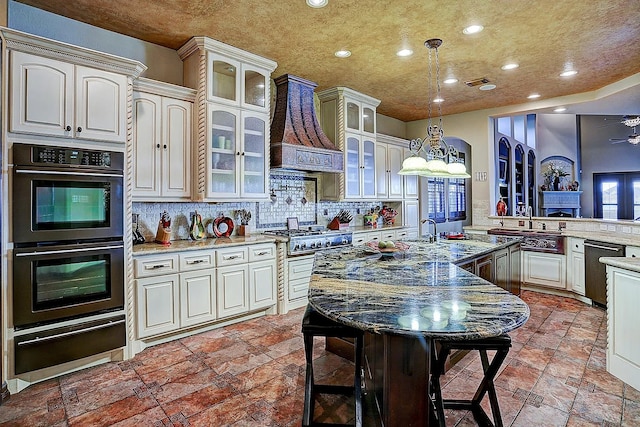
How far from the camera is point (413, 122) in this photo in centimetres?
681

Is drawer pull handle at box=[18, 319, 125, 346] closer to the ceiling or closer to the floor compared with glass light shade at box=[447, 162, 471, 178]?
closer to the floor

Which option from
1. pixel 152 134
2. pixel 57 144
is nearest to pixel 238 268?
pixel 152 134

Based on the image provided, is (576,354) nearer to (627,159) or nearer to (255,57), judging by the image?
(255,57)

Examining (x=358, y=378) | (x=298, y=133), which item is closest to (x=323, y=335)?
(x=358, y=378)

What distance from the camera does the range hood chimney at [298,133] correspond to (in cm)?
414

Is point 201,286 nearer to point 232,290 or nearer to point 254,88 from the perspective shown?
point 232,290

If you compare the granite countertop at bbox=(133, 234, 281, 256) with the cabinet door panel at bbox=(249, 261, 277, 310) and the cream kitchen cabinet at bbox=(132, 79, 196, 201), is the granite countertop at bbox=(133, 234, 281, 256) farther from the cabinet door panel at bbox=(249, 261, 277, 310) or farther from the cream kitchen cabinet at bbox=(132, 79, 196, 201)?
the cream kitchen cabinet at bbox=(132, 79, 196, 201)

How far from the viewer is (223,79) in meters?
3.66

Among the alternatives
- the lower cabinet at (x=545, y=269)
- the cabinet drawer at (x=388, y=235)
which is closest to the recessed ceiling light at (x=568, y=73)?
the lower cabinet at (x=545, y=269)

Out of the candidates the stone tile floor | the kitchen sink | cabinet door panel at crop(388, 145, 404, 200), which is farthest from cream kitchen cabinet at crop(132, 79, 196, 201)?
the kitchen sink

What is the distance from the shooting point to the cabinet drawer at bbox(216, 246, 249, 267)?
340 cm

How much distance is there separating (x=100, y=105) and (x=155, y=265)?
53.7 inches

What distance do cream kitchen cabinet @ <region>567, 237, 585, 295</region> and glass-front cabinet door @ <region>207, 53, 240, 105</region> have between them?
4554 mm

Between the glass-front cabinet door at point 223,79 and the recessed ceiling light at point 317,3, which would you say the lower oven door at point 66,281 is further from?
the recessed ceiling light at point 317,3
